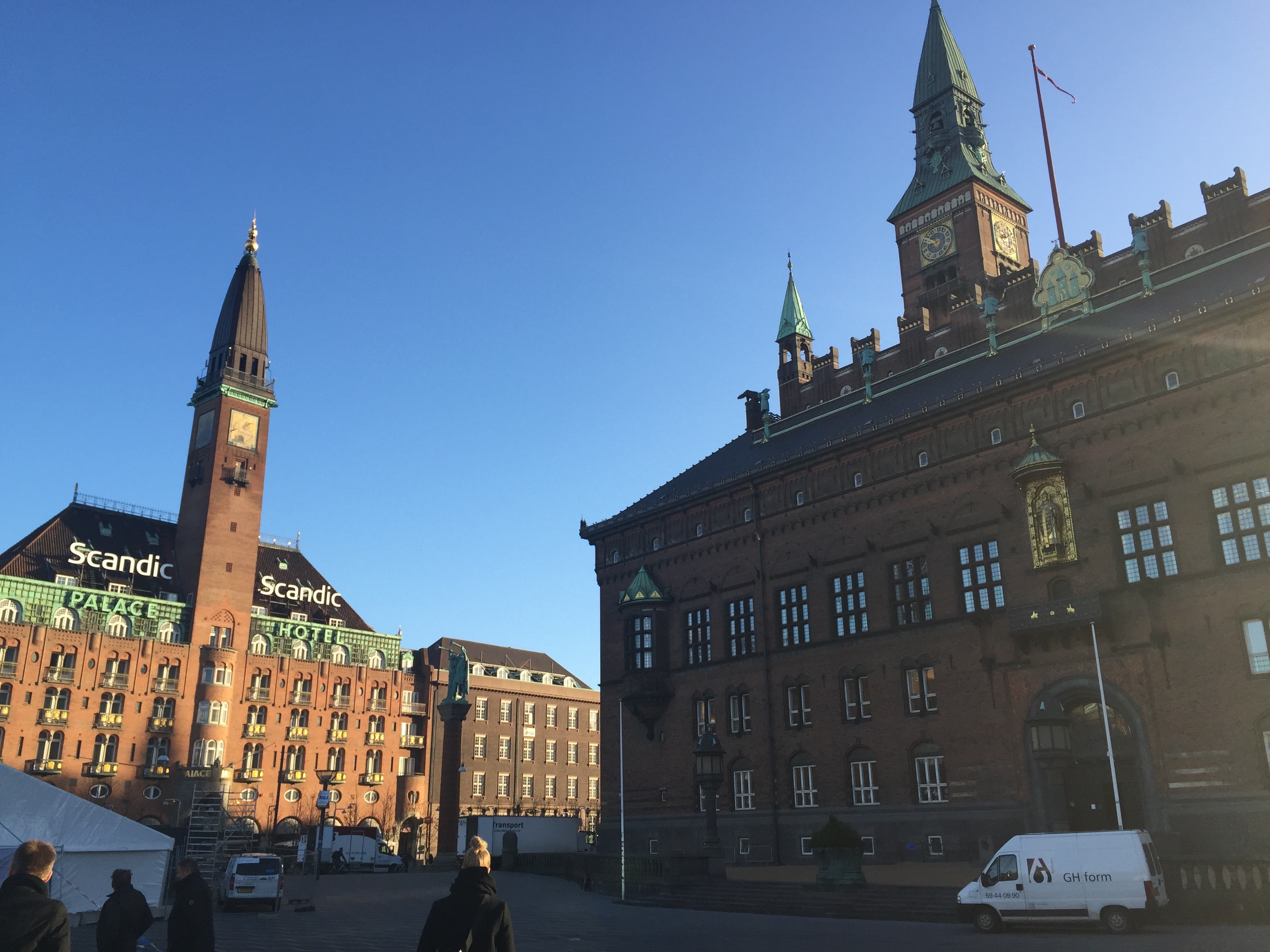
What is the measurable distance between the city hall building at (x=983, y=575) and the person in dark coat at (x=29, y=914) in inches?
1029

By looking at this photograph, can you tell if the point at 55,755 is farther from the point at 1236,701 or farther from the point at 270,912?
the point at 1236,701

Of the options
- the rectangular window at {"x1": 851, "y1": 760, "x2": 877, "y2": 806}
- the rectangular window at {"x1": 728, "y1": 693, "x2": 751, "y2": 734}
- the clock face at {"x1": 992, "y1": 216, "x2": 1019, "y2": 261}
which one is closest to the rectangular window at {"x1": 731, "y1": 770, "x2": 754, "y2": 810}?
the rectangular window at {"x1": 728, "y1": 693, "x2": 751, "y2": 734}

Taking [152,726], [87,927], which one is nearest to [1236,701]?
[87,927]

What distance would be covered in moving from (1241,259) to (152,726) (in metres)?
73.4

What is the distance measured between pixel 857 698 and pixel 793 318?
87.3ft

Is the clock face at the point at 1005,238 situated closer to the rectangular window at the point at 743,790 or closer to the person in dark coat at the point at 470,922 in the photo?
the rectangular window at the point at 743,790

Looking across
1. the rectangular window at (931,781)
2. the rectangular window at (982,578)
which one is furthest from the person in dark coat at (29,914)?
the rectangular window at (931,781)

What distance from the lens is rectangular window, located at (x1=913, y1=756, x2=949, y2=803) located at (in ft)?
134

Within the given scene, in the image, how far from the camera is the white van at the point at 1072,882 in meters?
22.8

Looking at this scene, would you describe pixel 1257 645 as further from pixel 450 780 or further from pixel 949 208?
pixel 450 780

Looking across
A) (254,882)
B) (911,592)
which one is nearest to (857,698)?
(911,592)

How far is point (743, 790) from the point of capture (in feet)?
161

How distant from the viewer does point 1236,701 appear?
32781 millimetres

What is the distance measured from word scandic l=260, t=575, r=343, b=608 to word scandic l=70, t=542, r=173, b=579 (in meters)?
8.61
